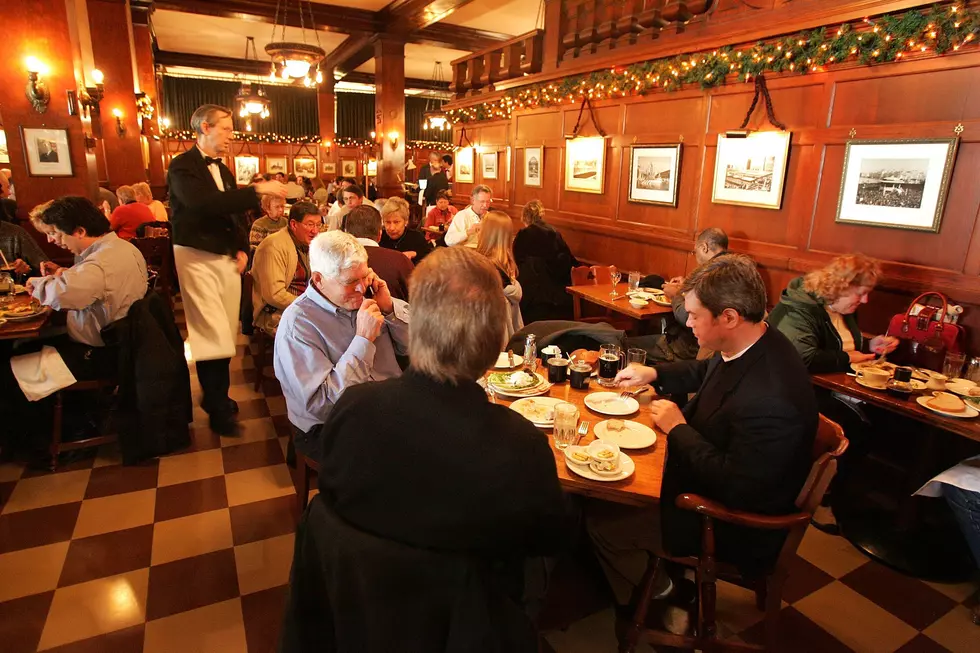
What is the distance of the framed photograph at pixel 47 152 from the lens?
508cm

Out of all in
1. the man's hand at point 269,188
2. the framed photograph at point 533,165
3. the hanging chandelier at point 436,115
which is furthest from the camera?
the hanging chandelier at point 436,115

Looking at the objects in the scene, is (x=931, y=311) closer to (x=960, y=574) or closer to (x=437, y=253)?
(x=960, y=574)

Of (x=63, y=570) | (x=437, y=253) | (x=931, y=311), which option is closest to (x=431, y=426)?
(x=437, y=253)

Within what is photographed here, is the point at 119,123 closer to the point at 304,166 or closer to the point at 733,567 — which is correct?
the point at 304,166

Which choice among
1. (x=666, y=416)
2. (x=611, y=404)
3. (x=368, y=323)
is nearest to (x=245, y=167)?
(x=368, y=323)

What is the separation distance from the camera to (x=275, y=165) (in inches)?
661

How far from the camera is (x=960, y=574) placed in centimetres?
261

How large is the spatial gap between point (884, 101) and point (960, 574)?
112 inches

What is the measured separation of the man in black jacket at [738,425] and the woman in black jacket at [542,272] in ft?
9.99

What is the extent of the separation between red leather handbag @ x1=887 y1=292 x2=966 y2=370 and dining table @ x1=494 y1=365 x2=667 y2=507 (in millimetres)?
2118

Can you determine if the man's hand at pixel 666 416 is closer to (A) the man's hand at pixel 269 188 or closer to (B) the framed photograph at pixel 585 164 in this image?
(A) the man's hand at pixel 269 188

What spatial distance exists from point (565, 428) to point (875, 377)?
1855mm

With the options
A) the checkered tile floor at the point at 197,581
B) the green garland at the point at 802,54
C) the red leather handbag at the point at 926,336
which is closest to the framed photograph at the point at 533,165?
the green garland at the point at 802,54

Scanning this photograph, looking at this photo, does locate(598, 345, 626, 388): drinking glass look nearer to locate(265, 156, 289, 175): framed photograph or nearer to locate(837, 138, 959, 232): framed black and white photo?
locate(837, 138, 959, 232): framed black and white photo
